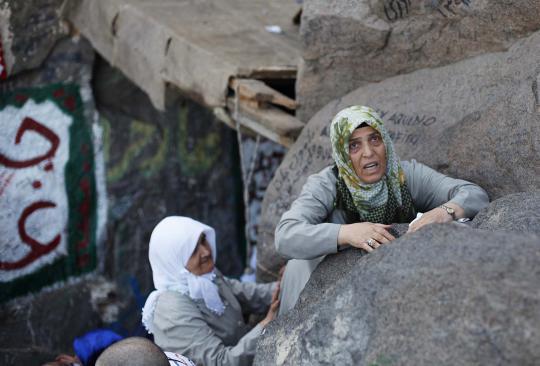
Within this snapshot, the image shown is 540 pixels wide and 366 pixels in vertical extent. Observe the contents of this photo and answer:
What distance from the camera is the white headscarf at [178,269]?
3.71 metres

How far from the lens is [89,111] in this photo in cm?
587

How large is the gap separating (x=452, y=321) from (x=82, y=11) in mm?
4357

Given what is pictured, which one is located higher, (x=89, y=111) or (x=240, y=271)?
(x=89, y=111)

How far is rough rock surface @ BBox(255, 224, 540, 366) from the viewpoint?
1.93 m

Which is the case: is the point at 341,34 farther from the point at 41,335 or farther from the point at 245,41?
the point at 41,335

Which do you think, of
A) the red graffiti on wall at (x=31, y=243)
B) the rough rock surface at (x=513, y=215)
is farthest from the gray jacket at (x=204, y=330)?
the red graffiti on wall at (x=31, y=243)

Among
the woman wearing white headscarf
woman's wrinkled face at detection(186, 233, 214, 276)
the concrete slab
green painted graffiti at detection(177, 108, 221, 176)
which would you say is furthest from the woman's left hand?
green painted graffiti at detection(177, 108, 221, 176)

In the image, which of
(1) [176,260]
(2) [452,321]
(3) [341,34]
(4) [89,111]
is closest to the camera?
(2) [452,321]

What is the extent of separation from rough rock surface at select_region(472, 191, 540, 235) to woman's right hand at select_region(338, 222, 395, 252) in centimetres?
36

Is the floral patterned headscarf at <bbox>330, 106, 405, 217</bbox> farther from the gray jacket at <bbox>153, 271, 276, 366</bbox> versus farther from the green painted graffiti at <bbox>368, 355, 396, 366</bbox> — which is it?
the green painted graffiti at <bbox>368, 355, 396, 366</bbox>

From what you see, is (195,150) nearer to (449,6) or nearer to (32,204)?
(32,204)

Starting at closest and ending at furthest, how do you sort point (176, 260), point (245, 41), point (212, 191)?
1. point (176, 260)
2. point (245, 41)
3. point (212, 191)

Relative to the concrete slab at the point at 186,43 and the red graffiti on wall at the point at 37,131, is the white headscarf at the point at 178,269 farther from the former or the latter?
the red graffiti on wall at the point at 37,131

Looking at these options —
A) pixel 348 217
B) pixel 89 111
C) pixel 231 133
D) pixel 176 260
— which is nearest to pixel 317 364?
pixel 348 217
